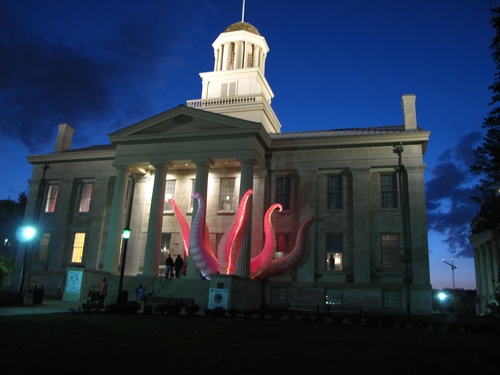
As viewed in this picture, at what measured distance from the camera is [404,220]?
33.8 m

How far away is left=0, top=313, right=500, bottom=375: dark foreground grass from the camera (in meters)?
9.81

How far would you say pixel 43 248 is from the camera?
42.8 meters

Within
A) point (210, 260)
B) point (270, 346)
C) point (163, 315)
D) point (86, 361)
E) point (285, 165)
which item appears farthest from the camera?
point (285, 165)

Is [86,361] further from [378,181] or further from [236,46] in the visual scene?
[236,46]

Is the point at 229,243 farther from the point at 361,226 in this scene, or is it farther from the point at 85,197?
the point at 85,197

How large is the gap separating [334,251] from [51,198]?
28066 mm

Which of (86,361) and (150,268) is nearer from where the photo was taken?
Answer: (86,361)

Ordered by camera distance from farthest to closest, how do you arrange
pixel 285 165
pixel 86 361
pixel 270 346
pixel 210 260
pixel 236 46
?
pixel 236 46
pixel 285 165
pixel 210 260
pixel 270 346
pixel 86 361

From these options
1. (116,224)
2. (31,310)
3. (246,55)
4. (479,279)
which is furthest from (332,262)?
(479,279)

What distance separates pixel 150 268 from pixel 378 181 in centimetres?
1866

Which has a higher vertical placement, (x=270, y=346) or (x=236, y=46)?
(x=236, y=46)

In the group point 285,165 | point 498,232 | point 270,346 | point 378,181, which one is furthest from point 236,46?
point 270,346

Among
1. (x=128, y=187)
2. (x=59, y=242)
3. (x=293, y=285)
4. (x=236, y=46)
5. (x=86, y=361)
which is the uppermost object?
(x=236, y=46)

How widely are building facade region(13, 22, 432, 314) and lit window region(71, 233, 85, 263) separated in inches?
4.2
